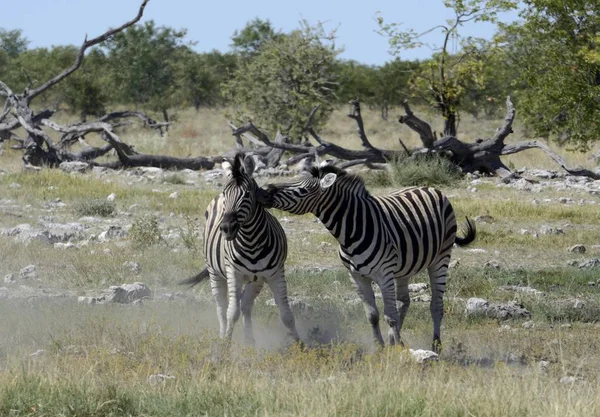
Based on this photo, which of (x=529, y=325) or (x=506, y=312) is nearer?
(x=529, y=325)

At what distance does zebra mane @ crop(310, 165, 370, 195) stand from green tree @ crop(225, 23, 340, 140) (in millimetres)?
22681

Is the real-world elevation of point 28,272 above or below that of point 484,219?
below

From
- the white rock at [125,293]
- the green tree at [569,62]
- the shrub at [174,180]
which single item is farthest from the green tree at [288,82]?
the white rock at [125,293]

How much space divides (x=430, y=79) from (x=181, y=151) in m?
7.45

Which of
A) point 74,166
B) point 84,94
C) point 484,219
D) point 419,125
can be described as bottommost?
point 484,219

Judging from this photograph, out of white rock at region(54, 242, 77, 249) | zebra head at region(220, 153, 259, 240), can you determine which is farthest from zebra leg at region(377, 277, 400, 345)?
white rock at region(54, 242, 77, 249)

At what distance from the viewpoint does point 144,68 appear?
175ft

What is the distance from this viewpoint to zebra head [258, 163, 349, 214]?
7.87 m

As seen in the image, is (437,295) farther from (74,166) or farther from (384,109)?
(384,109)

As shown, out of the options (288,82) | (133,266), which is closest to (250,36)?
(288,82)

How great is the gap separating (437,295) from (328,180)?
1.77 metres

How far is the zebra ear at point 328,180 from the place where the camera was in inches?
311

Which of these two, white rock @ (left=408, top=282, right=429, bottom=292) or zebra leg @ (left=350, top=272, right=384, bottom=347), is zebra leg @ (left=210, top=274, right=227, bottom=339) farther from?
white rock @ (left=408, top=282, right=429, bottom=292)

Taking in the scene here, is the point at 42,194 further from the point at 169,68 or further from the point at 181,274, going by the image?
the point at 169,68
